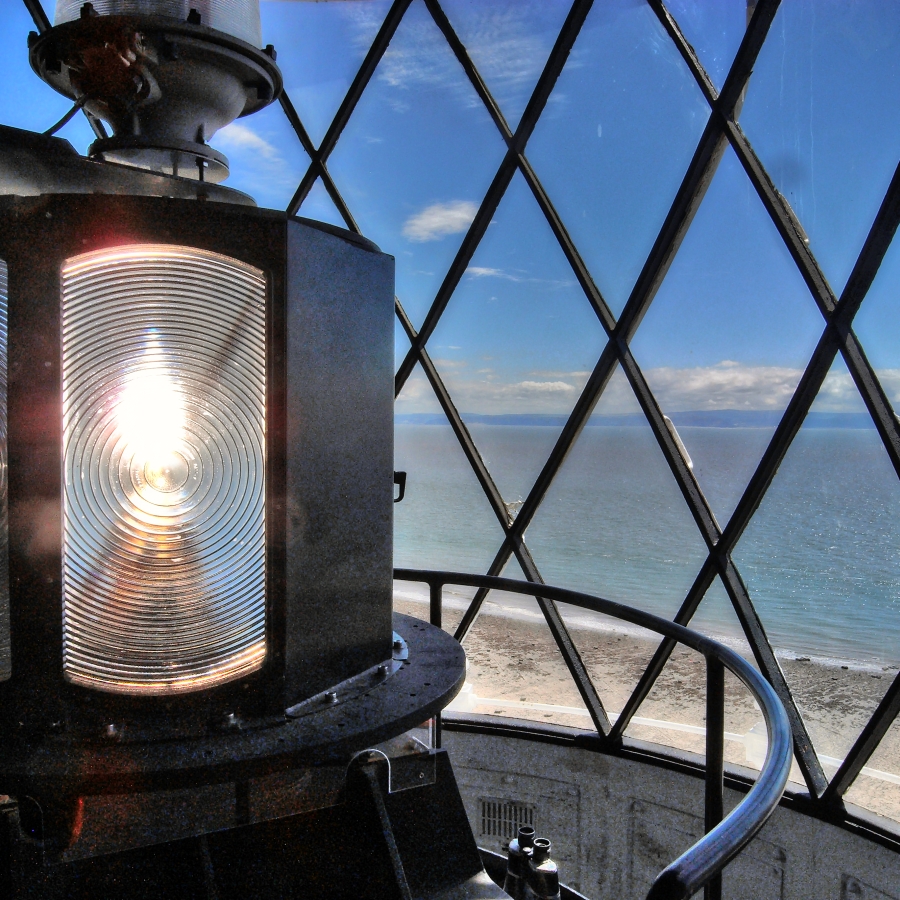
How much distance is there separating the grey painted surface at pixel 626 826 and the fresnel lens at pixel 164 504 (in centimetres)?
245

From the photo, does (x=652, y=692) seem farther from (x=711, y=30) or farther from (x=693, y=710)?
(x=711, y=30)

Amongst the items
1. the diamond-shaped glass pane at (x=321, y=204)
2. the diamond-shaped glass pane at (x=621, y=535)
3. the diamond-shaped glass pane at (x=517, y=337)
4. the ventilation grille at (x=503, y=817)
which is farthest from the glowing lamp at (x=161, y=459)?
the diamond-shaped glass pane at (x=621, y=535)

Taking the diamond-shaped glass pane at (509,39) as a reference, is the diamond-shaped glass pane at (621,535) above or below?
below

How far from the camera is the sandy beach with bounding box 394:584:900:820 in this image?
29.6ft

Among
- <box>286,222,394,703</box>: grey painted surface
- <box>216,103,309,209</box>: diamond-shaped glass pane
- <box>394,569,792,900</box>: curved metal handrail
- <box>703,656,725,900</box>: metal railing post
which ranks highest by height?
<box>216,103,309,209</box>: diamond-shaped glass pane

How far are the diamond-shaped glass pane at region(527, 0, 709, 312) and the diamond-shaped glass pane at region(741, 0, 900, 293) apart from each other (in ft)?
1.28

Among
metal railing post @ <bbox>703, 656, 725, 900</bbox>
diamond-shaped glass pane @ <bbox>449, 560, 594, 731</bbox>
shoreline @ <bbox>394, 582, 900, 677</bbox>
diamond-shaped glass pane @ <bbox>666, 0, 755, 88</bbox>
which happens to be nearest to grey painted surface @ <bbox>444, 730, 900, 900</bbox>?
metal railing post @ <bbox>703, 656, 725, 900</bbox>

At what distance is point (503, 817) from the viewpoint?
13.1ft

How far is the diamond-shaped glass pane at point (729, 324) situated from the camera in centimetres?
365

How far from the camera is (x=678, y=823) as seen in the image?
3574mm

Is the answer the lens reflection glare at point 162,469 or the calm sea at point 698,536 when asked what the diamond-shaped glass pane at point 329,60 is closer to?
the calm sea at point 698,536

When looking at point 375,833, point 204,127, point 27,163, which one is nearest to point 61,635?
point 375,833

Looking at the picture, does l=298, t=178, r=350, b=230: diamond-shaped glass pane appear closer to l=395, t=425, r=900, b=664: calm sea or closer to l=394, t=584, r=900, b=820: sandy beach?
l=395, t=425, r=900, b=664: calm sea

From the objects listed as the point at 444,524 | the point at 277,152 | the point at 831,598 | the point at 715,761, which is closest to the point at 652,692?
the point at 831,598
